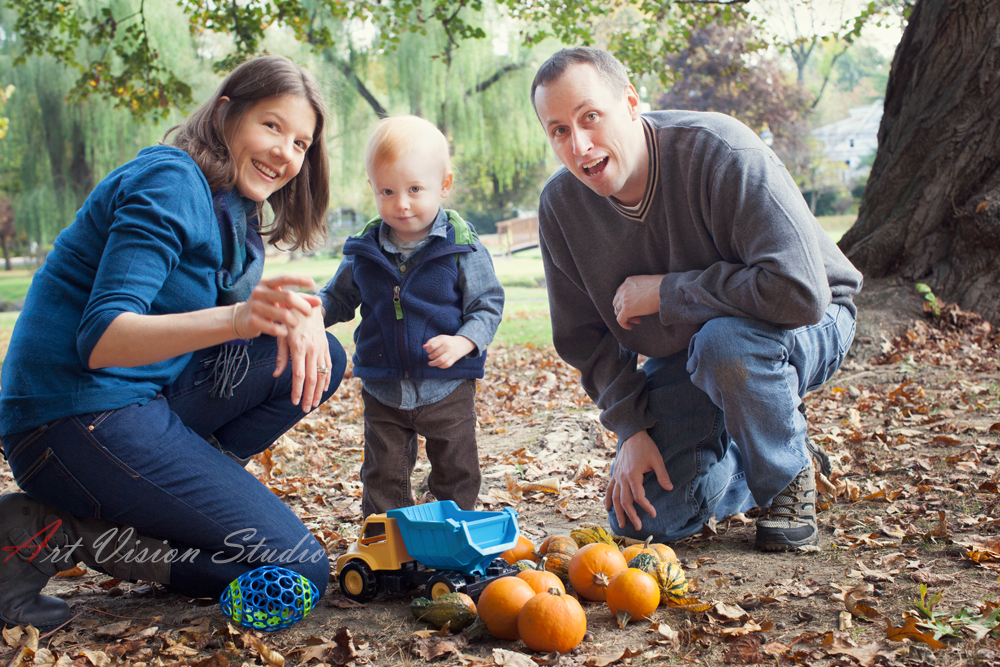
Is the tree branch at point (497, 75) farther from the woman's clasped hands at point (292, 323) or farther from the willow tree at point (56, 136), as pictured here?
the woman's clasped hands at point (292, 323)

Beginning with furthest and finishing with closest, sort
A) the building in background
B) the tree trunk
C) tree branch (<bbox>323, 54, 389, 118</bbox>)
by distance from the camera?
the building in background → tree branch (<bbox>323, 54, 389, 118</bbox>) → the tree trunk

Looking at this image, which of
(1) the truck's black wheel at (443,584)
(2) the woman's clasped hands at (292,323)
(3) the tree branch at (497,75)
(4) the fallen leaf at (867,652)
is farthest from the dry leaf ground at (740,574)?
(3) the tree branch at (497,75)

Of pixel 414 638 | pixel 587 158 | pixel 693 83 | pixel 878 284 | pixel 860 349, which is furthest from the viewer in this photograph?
pixel 693 83

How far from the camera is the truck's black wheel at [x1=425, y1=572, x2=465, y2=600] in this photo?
223cm

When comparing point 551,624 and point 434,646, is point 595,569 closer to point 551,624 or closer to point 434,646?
point 551,624

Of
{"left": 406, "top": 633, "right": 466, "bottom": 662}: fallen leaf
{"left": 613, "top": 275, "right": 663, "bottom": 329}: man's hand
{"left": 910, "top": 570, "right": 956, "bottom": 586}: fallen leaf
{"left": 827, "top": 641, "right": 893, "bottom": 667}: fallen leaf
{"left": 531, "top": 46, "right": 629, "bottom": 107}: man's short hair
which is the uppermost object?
{"left": 531, "top": 46, "right": 629, "bottom": 107}: man's short hair

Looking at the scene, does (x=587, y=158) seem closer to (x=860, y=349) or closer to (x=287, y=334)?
(x=287, y=334)

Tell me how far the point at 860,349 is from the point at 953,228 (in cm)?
134

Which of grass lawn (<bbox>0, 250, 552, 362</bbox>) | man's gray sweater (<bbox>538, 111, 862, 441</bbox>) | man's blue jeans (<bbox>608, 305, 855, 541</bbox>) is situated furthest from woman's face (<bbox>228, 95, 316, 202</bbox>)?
grass lawn (<bbox>0, 250, 552, 362</bbox>)

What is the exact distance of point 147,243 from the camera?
2160 millimetres

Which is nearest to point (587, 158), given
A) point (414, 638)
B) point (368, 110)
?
point (414, 638)

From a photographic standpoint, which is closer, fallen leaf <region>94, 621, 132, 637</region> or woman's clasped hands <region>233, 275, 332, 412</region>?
woman's clasped hands <region>233, 275, 332, 412</region>

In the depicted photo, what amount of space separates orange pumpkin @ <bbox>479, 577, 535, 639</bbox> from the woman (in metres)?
0.68

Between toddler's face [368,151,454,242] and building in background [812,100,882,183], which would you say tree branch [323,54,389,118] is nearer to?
toddler's face [368,151,454,242]
